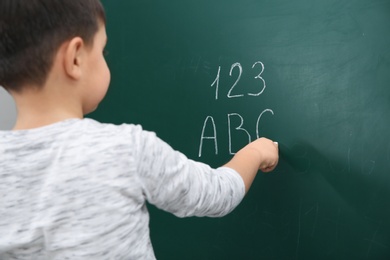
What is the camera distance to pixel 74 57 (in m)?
0.56

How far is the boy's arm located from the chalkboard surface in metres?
0.04

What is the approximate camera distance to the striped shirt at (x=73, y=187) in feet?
1.76

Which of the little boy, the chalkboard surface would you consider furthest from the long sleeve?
the chalkboard surface

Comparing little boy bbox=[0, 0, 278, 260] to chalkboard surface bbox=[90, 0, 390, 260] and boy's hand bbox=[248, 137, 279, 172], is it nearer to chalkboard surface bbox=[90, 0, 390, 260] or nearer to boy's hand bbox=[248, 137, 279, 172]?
boy's hand bbox=[248, 137, 279, 172]

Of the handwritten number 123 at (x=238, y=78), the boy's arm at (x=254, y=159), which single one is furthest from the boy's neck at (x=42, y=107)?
the handwritten number 123 at (x=238, y=78)

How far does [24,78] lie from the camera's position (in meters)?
0.56

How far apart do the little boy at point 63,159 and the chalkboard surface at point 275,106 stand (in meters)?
0.42

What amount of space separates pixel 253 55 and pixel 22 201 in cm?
60

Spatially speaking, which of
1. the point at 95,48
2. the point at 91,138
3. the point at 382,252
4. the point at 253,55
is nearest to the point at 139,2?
the point at 253,55

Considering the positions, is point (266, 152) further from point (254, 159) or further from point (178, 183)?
point (178, 183)

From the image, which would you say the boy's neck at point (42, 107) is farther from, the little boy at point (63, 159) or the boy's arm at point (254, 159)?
the boy's arm at point (254, 159)

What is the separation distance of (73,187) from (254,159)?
389mm

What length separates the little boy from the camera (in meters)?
0.54

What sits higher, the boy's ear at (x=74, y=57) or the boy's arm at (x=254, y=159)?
the boy's ear at (x=74, y=57)
